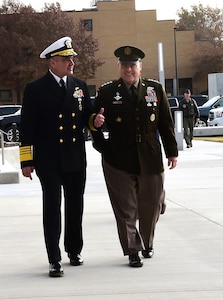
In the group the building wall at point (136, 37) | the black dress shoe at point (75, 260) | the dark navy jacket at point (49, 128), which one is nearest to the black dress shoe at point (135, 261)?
the black dress shoe at point (75, 260)

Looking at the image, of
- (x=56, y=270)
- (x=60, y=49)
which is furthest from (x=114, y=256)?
(x=60, y=49)

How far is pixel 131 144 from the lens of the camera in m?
7.14

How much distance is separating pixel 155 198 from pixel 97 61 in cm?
6458

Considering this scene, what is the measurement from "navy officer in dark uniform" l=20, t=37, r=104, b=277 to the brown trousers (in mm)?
334

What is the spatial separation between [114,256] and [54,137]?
1.41 metres

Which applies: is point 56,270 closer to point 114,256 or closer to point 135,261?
point 135,261

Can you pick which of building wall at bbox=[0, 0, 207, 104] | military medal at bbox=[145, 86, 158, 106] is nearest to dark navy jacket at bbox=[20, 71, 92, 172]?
military medal at bbox=[145, 86, 158, 106]

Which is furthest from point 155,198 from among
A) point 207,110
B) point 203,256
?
point 207,110

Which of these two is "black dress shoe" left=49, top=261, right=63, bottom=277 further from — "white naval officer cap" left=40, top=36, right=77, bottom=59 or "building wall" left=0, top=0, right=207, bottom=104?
"building wall" left=0, top=0, right=207, bottom=104

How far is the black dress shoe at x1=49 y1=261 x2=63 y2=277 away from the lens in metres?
6.78

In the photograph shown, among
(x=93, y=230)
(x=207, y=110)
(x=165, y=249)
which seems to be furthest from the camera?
(x=207, y=110)

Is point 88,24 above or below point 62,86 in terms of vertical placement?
above

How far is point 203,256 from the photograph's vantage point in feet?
24.6

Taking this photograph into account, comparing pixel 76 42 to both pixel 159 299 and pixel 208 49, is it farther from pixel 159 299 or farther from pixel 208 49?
pixel 159 299
